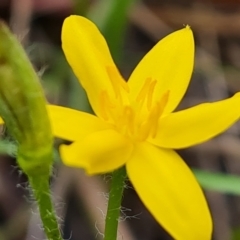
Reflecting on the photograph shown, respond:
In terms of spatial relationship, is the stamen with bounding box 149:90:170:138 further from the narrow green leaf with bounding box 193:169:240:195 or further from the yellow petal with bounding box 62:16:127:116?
the narrow green leaf with bounding box 193:169:240:195

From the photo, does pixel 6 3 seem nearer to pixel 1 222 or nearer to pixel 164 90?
pixel 1 222

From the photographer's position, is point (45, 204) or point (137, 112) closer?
point (45, 204)

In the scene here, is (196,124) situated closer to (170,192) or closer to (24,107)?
(170,192)

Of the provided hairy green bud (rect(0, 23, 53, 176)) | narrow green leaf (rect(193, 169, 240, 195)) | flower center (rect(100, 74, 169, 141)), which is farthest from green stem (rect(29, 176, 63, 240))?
narrow green leaf (rect(193, 169, 240, 195))

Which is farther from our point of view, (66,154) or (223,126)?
(223,126)

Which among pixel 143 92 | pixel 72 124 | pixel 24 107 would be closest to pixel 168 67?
pixel 143 92

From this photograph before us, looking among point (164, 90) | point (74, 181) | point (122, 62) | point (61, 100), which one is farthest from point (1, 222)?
point (164, 90)
